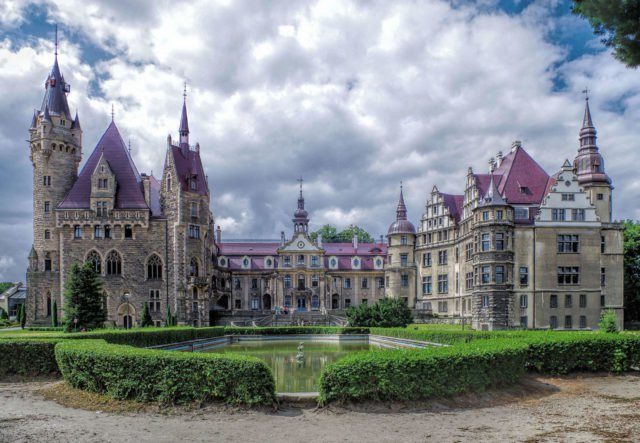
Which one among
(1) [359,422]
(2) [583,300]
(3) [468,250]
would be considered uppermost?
(3) [468,250]

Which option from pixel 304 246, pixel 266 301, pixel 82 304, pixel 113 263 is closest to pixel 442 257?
pixel 304 246

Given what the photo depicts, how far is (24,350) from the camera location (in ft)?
60.4

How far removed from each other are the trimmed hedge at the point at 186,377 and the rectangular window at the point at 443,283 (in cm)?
4312

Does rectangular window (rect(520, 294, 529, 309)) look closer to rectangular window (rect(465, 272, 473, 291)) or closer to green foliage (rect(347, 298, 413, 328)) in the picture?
rectangular window (rect(465, 272, 473, 291))

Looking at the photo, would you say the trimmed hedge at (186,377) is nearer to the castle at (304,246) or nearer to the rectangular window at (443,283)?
the castle at (304,246)

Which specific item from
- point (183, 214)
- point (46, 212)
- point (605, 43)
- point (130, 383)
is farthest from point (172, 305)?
point (605, 43)

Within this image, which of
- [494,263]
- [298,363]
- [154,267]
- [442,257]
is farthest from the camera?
[442,257]

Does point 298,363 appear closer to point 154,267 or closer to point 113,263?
point 154,267

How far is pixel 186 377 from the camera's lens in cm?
1277

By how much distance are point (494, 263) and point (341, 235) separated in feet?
180

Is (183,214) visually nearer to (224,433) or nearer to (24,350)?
(24,350)

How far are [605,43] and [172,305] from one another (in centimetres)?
4780

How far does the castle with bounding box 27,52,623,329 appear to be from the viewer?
4256 cm

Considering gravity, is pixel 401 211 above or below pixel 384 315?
above
